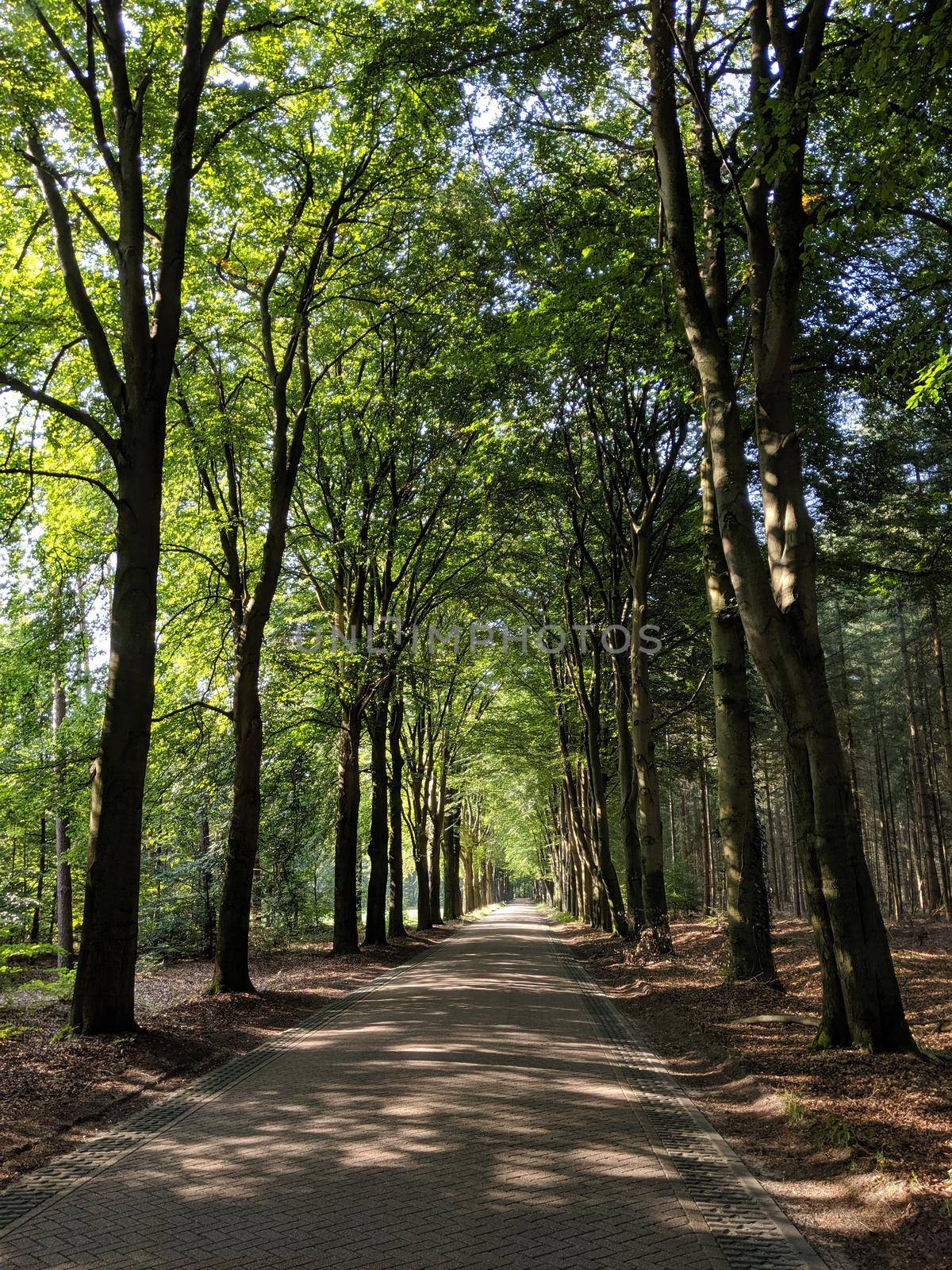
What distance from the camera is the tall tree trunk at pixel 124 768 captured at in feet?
30.2

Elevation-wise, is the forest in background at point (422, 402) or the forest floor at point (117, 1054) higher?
the forest in background at point (422, 402)

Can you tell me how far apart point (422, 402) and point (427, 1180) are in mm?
14921

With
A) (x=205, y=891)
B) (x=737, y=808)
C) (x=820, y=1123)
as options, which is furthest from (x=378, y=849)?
(x=820, y=1123)

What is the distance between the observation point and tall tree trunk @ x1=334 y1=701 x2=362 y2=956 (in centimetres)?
1941

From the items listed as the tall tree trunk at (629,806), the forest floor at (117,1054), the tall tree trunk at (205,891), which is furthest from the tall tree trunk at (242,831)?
the tall tree trunk at (629,806)

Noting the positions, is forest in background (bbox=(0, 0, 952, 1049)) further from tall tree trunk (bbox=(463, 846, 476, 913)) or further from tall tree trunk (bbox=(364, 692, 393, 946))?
tall tree trunk (bbox=(463, 846, 476, 913))

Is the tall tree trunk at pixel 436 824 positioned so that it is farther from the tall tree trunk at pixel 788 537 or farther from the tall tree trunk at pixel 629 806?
the tall tree trunk at pixel 788 537

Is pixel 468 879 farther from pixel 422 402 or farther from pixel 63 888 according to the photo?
pixel 422 402

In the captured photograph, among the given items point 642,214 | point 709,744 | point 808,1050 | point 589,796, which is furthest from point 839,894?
point 589,796

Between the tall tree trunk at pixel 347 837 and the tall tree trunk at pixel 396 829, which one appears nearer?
the tall tree trunk at pixel 347 837

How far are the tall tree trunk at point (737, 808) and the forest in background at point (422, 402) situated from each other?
66mm

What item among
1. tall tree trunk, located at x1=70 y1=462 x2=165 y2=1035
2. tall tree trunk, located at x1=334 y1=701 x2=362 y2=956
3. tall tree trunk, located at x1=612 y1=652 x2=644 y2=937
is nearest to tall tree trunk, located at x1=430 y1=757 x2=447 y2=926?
tall tree trunk, located at x1=612 y1=652 x2=644 y2=937

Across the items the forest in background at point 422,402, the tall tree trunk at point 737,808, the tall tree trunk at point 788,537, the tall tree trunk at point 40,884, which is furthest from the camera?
the tall tree trunk at point 40,884

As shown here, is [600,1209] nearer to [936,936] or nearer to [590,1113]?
[590,1113]
